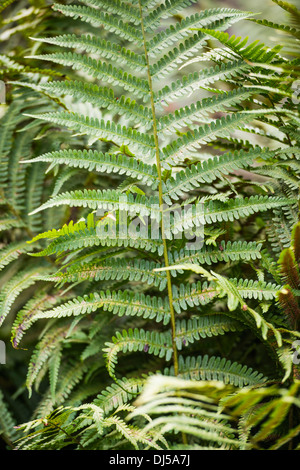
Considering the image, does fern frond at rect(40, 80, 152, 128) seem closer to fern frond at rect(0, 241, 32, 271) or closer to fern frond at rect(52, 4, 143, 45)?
fern frond at rect(52, 4, 143, 45)

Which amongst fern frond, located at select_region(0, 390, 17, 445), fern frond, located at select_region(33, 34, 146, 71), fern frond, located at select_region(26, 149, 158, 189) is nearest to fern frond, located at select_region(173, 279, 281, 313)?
fern frond, located at select_region(26, 149, 158, 189)

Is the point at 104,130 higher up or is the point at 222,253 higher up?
the point at 104,130

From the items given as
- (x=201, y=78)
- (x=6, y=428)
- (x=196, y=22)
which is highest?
(x=196, y=22)

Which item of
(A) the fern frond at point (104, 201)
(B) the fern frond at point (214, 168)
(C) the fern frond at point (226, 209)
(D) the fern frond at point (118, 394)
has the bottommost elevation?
(D) the fern frond at point (118, 394)

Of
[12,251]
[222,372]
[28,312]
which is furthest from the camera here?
[12,251]

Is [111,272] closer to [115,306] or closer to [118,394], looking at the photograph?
[115,306]

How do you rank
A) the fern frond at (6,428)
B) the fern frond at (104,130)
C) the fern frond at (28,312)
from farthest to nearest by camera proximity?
the fern frond at (6,428) → the fern frond at (28,312) → the fern frond at (104,130)

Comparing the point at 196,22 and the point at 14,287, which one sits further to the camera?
the point at 14,287

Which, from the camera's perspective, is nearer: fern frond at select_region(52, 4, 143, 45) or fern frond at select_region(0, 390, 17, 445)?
fern frond at select_region(52, 4, 143, 45)

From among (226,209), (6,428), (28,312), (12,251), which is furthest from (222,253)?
(6,428)

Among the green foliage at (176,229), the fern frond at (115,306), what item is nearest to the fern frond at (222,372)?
the green foliage at (176,229)

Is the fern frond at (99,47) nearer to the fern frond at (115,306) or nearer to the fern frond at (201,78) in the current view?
the fern frond at (201,78)

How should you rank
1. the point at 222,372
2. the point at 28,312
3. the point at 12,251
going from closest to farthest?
the point at 222,372
the point at 28,312
the point at 12,251
